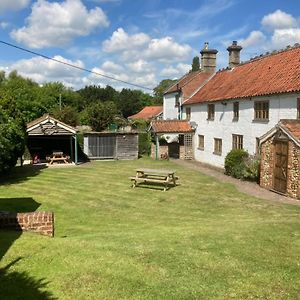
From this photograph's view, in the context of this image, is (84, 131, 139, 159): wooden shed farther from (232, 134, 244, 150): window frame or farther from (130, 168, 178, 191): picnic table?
(130, 168, 178, 191): picnic table

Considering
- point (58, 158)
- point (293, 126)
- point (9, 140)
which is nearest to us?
point (293, 126)

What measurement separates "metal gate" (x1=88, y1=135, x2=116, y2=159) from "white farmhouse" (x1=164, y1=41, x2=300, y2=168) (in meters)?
7.71

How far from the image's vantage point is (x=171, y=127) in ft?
115

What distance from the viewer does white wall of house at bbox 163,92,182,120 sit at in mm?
41188

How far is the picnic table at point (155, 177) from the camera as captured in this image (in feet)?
68.1

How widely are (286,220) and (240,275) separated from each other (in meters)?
7.06

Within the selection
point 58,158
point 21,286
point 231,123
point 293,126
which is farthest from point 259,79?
point 21,286

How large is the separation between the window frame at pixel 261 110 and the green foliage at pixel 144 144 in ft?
50.9

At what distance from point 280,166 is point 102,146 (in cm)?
1914

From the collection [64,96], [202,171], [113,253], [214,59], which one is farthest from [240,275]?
[64,96]

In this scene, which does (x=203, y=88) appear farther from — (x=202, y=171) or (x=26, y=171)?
(x=26, y=171)

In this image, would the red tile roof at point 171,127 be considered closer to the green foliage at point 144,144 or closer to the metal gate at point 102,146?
the green foliage at point 144,144

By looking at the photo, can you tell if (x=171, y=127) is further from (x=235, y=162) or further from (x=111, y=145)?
(x=235, y=162)

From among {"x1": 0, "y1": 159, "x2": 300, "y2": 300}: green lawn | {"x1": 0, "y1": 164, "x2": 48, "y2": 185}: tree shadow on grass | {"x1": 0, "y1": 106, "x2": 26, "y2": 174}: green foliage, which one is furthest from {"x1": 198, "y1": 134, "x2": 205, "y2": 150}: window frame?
{"x1": 0, "y1": 159, "x2": 300, "y2": 300}: green lawn
